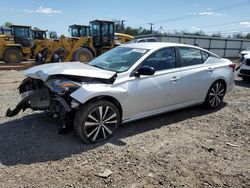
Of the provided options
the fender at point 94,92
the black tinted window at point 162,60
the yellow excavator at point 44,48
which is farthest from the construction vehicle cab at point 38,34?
the fender at point 94,92

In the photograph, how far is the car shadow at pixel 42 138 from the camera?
3.48 meters

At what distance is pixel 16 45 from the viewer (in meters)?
16.1

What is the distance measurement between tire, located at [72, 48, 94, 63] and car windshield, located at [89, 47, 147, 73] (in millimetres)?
9269

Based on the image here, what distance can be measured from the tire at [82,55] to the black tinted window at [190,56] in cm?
966

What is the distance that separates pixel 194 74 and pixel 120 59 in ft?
5.32

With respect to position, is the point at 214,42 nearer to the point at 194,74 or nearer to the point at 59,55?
the point at 59,55

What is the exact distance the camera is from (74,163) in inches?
132

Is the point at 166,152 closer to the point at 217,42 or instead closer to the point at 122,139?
the point at 122,139

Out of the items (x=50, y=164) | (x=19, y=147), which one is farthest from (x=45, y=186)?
(x=19, y=147)

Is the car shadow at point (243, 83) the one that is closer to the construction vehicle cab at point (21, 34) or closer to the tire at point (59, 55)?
the tire at point (59, 55)

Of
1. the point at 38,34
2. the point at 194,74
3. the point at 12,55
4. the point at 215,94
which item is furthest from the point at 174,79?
the point at 38,34

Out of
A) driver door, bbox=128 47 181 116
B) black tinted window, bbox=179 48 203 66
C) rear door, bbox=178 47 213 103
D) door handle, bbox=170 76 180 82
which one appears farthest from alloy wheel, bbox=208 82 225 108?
door handle, bbox=170 76 180 82

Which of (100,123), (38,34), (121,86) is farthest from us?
(38,34)

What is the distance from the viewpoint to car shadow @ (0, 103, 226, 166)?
3477mm
